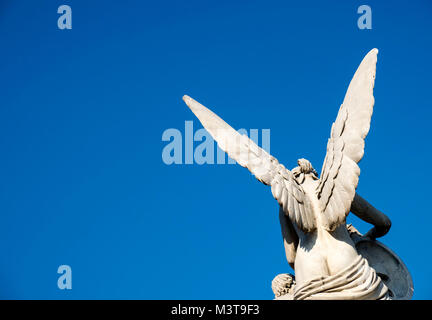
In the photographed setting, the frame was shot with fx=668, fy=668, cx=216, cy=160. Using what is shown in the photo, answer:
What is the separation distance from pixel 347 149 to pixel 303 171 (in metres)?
1.72

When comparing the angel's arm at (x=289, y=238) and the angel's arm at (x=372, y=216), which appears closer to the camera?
the angel's arm at (x=289, y=238)

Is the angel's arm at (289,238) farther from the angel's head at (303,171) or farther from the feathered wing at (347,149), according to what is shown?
the feathered wing at (347,149)

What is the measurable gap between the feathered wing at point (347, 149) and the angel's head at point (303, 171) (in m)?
0.89

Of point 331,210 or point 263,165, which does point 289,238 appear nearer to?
point 331,210

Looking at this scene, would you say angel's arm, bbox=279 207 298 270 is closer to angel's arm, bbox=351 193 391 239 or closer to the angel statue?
the angel statue

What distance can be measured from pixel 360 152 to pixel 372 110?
2.55ft

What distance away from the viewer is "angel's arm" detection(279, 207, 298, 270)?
12.1 m

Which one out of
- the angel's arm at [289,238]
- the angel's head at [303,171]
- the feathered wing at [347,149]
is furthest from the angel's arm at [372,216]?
the angel's arm at [289,238]

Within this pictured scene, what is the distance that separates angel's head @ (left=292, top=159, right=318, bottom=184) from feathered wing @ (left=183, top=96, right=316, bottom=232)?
48 centimetres

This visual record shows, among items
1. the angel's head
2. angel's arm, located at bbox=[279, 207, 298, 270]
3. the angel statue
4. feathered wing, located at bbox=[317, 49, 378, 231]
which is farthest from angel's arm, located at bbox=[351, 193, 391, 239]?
angel's arm, located at bbox=[279, 207, 298, 270]

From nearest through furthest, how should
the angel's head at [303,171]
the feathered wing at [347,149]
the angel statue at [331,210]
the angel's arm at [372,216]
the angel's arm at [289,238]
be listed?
the feathered wing at [347,149] → the angel statue at [331,210] → the angel's arm at [289,238] → the angel's arm at [372,216] → the angel's head at [303,171]

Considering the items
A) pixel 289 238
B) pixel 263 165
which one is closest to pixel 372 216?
pixel 289 238

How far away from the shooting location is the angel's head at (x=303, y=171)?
→ 12.4 m
